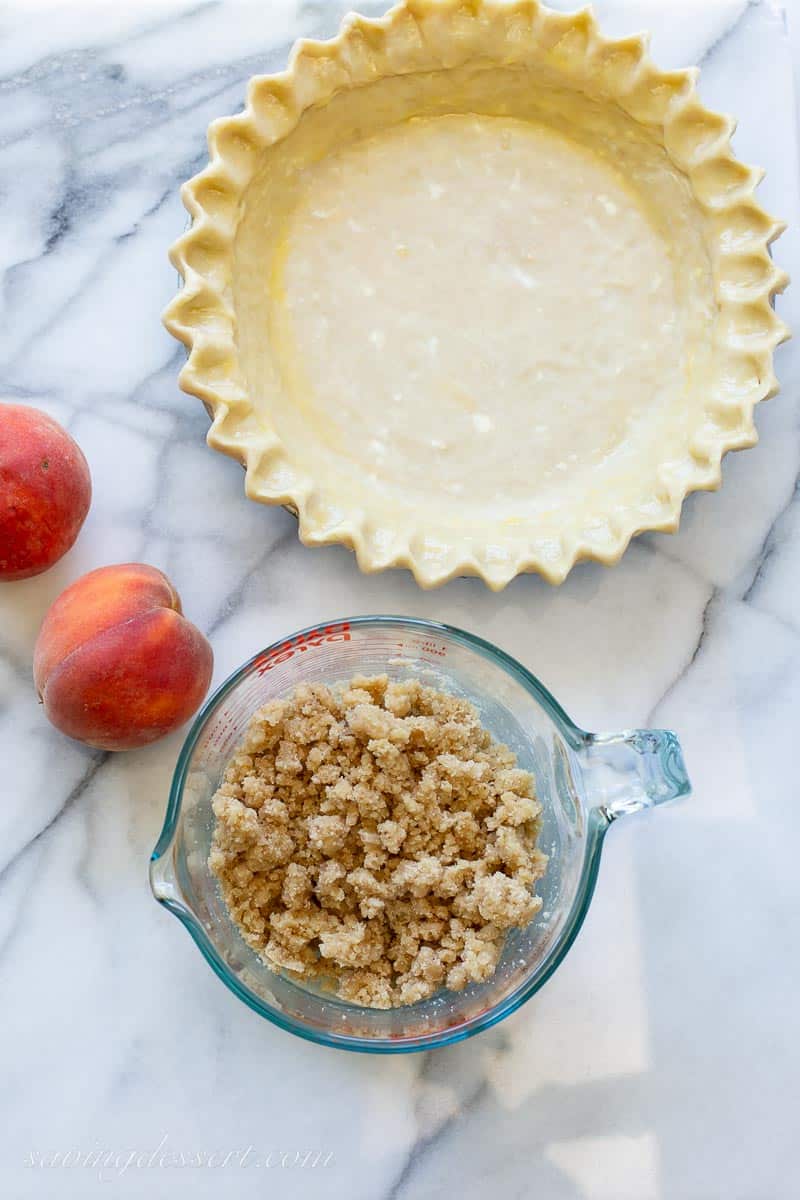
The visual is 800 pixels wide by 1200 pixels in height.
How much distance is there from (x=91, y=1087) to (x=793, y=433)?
4.02 feet

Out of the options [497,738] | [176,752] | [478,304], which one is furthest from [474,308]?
[176,752]

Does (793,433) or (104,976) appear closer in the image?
(104,976)

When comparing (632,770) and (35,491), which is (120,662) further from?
(632,770)

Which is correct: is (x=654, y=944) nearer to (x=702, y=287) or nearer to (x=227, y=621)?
(x=227, y=621)

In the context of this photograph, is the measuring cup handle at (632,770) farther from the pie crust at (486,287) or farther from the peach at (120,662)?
the peach at (120,662)

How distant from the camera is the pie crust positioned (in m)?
1.36

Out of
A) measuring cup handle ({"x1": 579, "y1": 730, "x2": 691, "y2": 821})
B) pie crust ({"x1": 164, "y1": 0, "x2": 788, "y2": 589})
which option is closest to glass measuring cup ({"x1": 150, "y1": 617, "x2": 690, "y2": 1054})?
measuring cup handle ({"x1": 579, "y1": 730, "x2": 691, "y2": 821})

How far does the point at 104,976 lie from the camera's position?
1354mm

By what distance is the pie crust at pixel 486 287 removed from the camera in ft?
4.45

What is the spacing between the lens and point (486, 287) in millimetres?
1420

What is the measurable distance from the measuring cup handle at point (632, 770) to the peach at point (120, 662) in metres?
0.47

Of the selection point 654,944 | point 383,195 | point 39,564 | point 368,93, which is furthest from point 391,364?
point 654,944

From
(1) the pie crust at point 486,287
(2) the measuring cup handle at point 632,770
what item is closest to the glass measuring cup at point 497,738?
(2) the measuring cup handle at point 632,770

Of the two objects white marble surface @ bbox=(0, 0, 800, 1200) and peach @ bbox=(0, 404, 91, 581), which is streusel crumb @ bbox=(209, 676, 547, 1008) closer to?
white marble surface @ bbox=(0, 0, 800, 1200)
